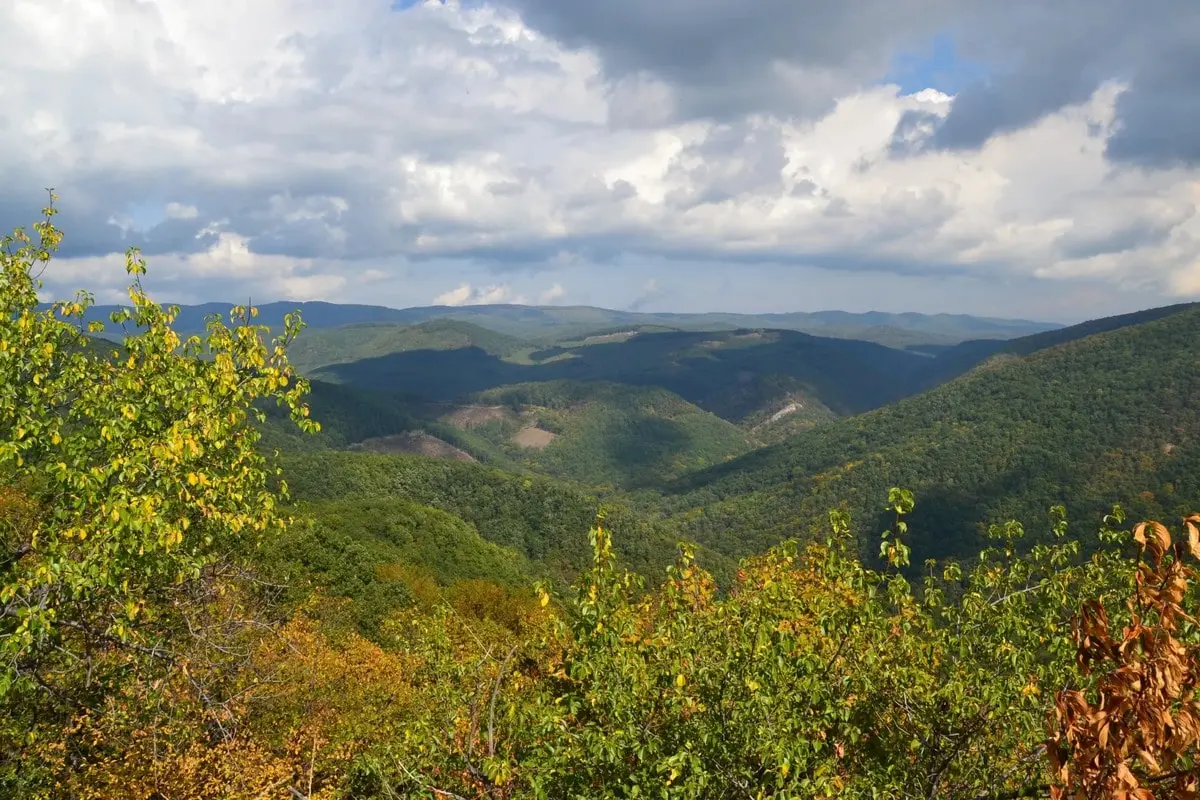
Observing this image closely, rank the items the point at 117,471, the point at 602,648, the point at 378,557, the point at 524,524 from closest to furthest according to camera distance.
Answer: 1. the point at 602,648
2. the point at 117,471
3. the point at 378,557
4. the point at 524,524

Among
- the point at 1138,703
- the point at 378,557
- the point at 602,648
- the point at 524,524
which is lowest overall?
the point at 524,524

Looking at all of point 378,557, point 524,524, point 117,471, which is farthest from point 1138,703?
point 524,524

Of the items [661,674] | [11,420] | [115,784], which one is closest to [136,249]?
[11,420]

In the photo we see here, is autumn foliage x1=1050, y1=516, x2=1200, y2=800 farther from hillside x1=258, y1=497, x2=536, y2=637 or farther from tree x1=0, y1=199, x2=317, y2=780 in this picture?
hillside x1=258, y1=497, x2=536, y2=637

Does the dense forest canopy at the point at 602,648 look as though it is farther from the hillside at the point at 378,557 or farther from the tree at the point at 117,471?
the hillside at the point at 378,557

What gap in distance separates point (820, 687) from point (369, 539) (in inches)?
3843

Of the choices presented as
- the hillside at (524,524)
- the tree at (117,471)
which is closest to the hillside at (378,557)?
the tree at (117,471)

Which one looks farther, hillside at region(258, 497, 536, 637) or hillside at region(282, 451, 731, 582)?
hillside at region(282, 451, 731, 582)

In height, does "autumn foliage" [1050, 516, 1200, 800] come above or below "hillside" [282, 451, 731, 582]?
above

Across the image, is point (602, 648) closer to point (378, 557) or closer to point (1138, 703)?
point (1138, 703)

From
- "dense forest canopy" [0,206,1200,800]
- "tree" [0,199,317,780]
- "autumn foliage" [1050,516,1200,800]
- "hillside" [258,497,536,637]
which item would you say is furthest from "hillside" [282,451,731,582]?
"autumn foliage" [1050,516,1200,800]

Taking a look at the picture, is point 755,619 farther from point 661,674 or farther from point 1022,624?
point 1022,624

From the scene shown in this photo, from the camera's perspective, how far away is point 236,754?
57.6ft

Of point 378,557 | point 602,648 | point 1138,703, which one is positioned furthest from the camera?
point 378,557
